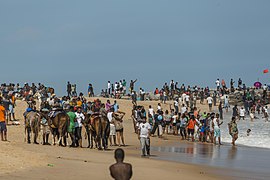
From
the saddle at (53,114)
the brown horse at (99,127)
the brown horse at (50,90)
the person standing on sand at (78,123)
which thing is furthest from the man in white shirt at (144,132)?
the brown horse at (50,90)

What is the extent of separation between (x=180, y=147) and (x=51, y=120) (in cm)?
800

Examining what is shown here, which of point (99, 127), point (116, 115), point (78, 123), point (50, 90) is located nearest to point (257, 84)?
point (50, 90)

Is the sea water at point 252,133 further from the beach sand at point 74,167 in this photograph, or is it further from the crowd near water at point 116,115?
the beach sand at point 74,167

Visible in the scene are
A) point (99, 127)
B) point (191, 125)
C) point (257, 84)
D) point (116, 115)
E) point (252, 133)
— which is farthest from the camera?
point (257, 84)

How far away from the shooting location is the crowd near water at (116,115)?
21.3 metres

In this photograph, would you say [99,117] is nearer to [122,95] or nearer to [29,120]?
[29,120]

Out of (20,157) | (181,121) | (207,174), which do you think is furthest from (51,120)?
(181,121)

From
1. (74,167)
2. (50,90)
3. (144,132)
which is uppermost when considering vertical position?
(50,90)

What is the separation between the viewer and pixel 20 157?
1543 cm

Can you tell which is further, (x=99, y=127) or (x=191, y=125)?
(x=191, y=125)

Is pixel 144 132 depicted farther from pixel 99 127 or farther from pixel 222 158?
pixel 222 158

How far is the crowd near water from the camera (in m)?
21.3

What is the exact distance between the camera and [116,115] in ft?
77.9

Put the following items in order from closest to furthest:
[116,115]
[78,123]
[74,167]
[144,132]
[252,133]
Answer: [74,167] → [144,132] → [78,123] → [116,115] → [252,133]
